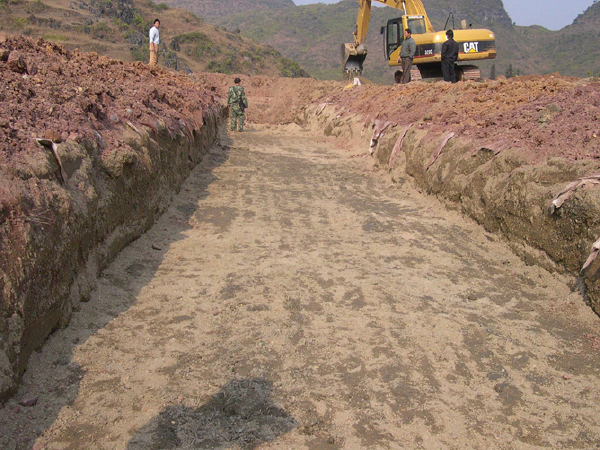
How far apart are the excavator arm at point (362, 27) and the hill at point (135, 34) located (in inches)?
780

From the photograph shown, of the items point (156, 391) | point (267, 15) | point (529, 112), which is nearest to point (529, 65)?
point (267, 15)

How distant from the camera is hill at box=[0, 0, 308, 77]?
3388 centimetres

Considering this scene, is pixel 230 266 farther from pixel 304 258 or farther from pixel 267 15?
pixel 267 15

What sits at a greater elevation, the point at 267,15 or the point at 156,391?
the point at 267,15

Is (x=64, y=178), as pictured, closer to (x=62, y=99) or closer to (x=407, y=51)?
(x=62, y=99)

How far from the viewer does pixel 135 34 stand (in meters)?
38.8

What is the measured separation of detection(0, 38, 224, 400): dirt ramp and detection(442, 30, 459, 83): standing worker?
725cm

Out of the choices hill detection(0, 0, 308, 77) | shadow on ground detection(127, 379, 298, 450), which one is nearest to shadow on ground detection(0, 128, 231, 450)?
shadow on ground detection(127, 379, 298, 450)

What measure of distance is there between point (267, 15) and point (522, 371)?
12048cm

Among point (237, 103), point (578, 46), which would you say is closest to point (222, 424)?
point (237, 103)

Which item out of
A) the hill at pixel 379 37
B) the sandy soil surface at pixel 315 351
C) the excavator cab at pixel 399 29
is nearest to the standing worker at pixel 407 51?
the excavator cab at pixel 399 29

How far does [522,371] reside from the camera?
3.03 metres

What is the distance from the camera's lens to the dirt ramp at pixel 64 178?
8.73 ft

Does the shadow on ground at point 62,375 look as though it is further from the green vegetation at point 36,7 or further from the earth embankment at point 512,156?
the green vegetation at point 36,7
